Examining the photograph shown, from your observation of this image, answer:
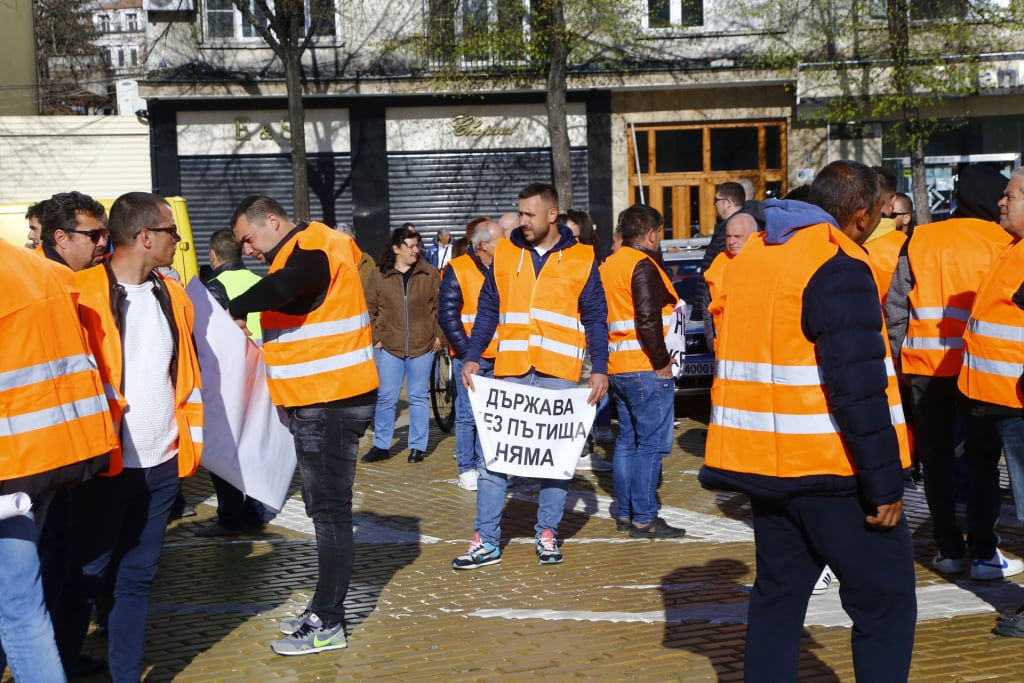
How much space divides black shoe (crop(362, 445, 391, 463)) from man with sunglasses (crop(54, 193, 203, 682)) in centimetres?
629

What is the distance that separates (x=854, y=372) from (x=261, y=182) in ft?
82.3

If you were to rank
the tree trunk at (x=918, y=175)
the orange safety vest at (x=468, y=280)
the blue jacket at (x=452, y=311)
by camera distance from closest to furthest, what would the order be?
1. the blue jacket at (x=452, y=311)
2. the orange safety vest at (x=468, y=280)
3. the tree trunk at (x=918, y=175)

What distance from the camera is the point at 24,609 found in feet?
14.3

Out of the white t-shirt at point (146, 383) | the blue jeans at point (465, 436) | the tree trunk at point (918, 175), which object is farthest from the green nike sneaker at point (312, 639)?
the tree trunk at point (918, 175)

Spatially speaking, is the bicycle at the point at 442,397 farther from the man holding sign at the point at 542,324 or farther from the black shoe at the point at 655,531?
the man holding sign at the point at 542,324

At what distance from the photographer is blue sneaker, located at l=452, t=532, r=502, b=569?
24.8 ft

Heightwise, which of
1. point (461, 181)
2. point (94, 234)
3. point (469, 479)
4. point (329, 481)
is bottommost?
point (469, 479)

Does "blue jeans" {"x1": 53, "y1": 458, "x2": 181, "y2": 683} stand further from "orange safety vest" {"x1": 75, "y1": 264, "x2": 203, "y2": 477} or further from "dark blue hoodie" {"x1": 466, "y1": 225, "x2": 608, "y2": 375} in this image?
"dark blue hoodie" {"x1": 466, "y1": 225, "x2": 608, "y2": 375}

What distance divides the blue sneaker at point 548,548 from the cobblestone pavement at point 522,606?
6 cm

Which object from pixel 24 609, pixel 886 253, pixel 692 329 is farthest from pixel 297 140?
pixel 24 609

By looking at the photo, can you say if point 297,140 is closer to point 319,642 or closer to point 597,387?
point 597,387

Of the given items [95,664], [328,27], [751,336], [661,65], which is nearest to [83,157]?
[328,27]

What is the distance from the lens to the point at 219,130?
2797cm

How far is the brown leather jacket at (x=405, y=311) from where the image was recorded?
11867mm
